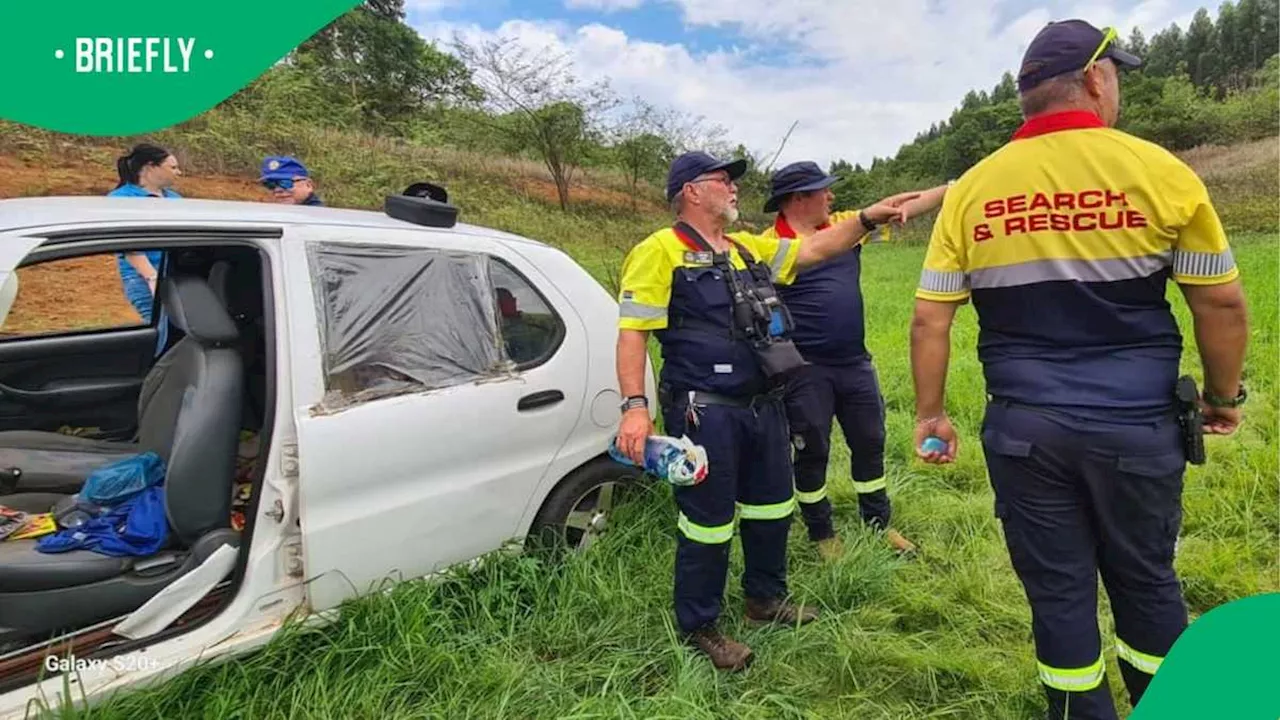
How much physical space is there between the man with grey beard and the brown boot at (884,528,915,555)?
88cm

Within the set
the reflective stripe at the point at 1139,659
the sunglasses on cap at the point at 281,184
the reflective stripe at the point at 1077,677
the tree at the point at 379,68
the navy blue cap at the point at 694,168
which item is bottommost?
the reflective stripe at the point at 1077,677

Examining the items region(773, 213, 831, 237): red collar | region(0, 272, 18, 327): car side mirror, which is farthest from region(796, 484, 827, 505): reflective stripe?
region(0, 272, 18, 327): car side mirror

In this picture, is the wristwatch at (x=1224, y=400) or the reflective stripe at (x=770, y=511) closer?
the wristwatch at (x=1224, y=400)

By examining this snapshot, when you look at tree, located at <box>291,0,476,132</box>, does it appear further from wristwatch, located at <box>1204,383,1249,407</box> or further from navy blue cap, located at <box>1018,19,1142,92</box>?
wristwatch, located at <box>1204,383,1249,407</box>

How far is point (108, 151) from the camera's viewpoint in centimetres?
1141

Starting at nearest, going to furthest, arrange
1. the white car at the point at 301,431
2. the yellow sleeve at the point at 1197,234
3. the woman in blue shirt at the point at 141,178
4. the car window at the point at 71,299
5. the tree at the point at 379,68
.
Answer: the yellow sleeve at the point at 1197,234 < the white car at the point at 301,431 < the woman in blue shirt at the point at 141,178 < the car window at the point at 71,299 < the tree at the point at 379,68

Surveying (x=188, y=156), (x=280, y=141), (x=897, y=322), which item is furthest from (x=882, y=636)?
(x=280, y=141)

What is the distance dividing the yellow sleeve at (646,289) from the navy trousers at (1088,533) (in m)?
0.99

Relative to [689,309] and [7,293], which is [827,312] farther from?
[7,293]

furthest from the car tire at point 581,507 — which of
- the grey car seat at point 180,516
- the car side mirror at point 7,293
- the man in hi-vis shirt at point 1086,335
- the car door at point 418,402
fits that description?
the car side mirror at point 7,293

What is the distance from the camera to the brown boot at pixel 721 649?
2.29 meters

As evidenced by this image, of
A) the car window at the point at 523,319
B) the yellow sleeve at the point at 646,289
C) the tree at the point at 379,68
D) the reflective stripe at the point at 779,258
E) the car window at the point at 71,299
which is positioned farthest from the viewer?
the tree at the point at 379,68

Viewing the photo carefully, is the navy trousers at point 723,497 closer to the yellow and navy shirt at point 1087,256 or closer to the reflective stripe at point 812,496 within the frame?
the reflective stripe at point 812,496

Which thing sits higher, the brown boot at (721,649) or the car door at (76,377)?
the car door at (76,377)
